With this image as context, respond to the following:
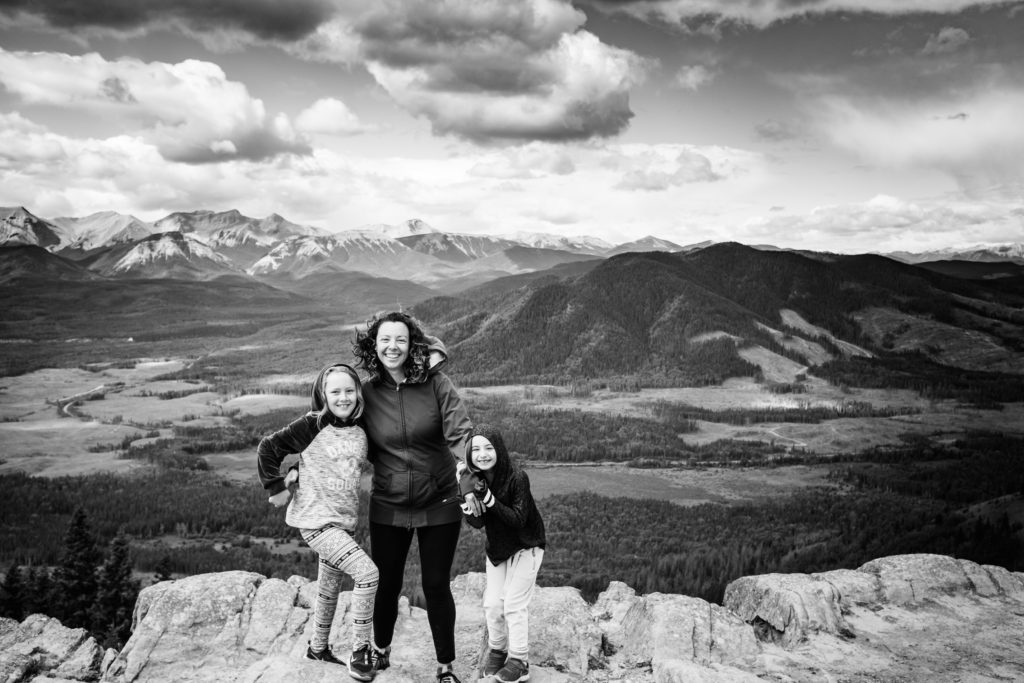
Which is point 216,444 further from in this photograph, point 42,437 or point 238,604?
point 238,604

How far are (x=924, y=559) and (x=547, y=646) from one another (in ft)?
36.4

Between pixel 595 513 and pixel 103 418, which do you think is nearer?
pixel 595 513

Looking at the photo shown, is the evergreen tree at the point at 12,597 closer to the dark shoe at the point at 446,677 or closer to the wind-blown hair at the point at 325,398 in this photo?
the dark shoe at the point at 446,677

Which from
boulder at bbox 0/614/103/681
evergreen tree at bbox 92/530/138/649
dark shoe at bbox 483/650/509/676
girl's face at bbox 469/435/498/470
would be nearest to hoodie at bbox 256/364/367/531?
girl's face at bbox 469/435/498/470

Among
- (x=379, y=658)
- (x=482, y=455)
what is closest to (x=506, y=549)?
(x=482, y=455)

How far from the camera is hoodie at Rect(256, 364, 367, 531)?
8.07 meters

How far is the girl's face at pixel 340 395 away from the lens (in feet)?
25.8

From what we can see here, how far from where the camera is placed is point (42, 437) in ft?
365

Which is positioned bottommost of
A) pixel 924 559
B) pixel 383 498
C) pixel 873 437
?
pixel 873 437

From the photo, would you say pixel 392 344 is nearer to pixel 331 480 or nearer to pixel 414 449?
pixel 414 449

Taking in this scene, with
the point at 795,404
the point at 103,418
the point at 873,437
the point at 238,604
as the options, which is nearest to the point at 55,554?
the point at 238,604

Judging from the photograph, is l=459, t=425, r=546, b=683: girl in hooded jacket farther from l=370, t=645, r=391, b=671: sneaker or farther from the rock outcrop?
l=370, t=645, r=391, b=671: sneaker

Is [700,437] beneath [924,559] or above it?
beneath

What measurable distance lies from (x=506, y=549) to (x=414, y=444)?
2052mm
